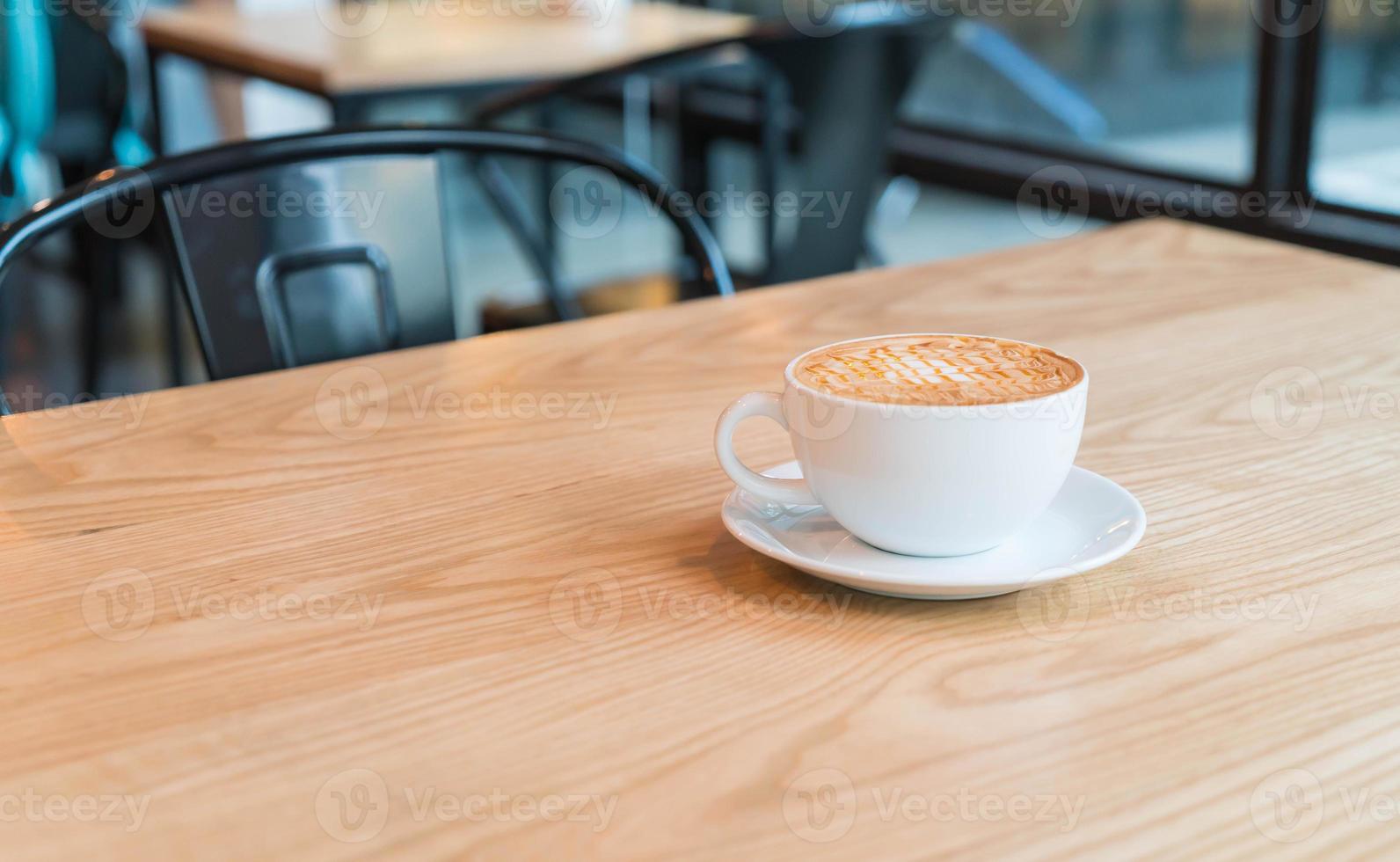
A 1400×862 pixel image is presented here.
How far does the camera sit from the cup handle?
0.53 metres

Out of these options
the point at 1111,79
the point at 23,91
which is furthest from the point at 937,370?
the point at 23,91

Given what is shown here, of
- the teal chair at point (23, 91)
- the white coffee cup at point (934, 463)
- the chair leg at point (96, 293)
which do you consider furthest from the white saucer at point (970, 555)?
the teal chair at point (23, 91)

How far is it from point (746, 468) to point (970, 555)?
9cm

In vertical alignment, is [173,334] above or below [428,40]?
below

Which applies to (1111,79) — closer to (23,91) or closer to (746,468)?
(23,91)

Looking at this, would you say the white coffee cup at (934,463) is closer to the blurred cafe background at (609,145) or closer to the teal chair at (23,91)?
the blurred cafe background at (609,145)

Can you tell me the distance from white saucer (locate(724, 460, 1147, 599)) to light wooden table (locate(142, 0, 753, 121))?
5.30ft

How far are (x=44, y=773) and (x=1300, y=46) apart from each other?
2353mm

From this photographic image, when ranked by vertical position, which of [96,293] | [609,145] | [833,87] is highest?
[833,87]

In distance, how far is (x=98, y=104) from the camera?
3348 mm

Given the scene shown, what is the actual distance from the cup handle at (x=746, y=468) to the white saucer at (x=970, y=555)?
0.01 meters

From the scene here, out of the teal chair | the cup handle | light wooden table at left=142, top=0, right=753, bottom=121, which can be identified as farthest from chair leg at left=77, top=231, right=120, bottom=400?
the cup handle

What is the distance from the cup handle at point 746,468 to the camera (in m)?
0.53

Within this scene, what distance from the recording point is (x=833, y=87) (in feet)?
6.67
